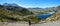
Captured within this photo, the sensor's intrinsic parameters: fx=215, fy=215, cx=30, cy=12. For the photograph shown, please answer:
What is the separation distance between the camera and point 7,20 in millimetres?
6027

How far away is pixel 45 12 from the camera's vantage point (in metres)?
5.93

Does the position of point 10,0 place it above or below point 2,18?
above

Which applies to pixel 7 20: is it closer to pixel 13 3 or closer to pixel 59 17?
pixel 13 3

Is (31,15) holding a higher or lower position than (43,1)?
lower

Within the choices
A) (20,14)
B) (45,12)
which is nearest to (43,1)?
(45,12)

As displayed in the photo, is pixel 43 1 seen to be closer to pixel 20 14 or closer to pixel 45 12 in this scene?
pixel 45 12

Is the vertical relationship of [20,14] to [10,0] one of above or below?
below

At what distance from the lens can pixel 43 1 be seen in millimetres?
5953

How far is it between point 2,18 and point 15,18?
37 centimetres

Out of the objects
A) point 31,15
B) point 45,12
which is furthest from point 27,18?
point 45,12

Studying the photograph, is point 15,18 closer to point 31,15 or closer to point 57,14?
point 31,15

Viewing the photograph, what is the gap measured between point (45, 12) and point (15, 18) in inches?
33.6

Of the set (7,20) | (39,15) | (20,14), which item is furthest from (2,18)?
(39,15)

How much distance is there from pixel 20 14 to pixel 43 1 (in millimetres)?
736
